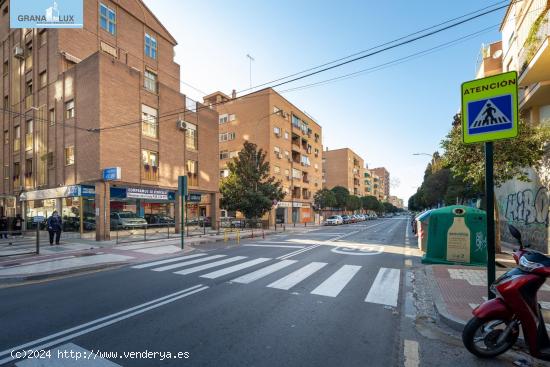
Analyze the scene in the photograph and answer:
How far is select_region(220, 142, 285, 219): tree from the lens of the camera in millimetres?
28391

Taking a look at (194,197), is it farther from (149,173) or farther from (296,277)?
(296,277)

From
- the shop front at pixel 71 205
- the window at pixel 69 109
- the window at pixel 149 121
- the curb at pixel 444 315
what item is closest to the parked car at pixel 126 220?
the shop front at pixel 71 205

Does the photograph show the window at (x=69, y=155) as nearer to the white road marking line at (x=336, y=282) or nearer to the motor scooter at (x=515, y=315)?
the white road marking line at (x=336, y=282)

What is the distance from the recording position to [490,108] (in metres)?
4.38

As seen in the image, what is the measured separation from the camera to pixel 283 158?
43312 millimetres

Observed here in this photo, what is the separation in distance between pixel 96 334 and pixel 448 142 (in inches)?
459

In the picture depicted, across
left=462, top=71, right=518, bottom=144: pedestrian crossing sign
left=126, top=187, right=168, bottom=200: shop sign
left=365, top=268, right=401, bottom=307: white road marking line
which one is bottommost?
left=365, top=268, right=401, bottom=307: white road marking line

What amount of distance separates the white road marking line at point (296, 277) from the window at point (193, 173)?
17098 mm

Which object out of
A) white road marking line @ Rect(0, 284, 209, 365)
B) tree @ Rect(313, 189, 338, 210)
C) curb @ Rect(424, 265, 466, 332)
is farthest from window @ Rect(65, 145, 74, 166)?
tree @ Rect(313, 189, 338, 210)

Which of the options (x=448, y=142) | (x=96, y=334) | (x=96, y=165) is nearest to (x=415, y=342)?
(x=96, y=334)

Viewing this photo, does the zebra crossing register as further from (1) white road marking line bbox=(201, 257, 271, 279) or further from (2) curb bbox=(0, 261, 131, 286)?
(2) curb bbox=(0, 261, 131, 286)

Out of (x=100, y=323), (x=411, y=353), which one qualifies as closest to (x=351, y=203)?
(x=411, y=353)

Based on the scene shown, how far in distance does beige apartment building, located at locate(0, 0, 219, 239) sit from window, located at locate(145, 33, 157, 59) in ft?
0.30

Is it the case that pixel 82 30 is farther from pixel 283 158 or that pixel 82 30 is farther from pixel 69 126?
pixel 283 158
